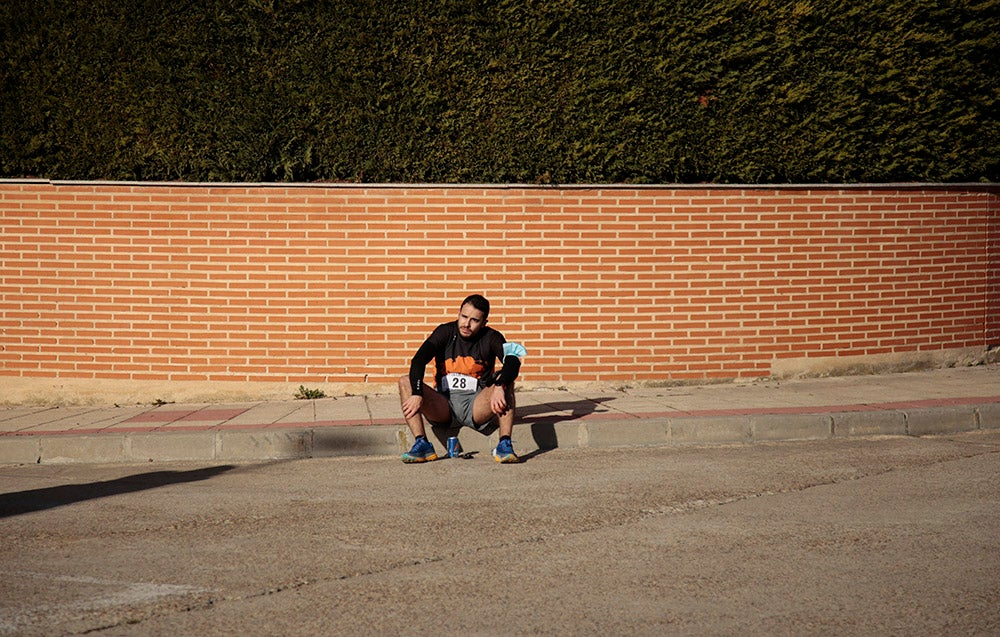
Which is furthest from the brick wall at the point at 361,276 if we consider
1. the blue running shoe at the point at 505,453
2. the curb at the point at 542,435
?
the blue running shoe at the point at 505,453

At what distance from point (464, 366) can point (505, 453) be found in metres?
0.76

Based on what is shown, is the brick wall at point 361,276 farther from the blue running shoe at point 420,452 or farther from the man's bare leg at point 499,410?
the blue running shoe at point 420,452

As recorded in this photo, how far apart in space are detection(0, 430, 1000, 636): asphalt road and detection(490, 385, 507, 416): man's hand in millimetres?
398

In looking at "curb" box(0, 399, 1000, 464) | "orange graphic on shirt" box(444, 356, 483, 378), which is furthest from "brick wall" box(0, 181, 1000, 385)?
"orange graphic on shirt" box(444, 356, 483, 378)

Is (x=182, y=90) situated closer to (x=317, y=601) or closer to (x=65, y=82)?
(x=65, y=82)

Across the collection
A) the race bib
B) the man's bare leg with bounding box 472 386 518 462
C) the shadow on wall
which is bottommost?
the shadow on wall

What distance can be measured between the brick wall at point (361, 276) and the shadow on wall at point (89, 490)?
9.07 feet

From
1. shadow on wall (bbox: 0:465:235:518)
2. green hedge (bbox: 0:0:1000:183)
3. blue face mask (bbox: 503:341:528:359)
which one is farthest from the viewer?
green hedge (bbox: 0:0:1000:183)

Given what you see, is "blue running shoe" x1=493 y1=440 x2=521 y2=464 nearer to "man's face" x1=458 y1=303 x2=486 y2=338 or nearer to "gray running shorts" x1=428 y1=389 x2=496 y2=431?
"gray running shorts" x1=428 y1=389 x2=496 y2=431

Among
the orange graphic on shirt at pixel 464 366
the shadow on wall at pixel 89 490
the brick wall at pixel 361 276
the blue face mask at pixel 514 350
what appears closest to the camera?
the shadow on wall at pixel 89 490

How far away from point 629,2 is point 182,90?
4379 millimetres

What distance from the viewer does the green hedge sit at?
9969 millimetres

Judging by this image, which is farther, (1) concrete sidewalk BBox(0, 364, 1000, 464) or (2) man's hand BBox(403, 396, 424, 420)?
(1) concrete sidewalk BBox(0, 364, 1000, 464)

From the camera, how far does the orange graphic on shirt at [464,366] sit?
774 centimetres
